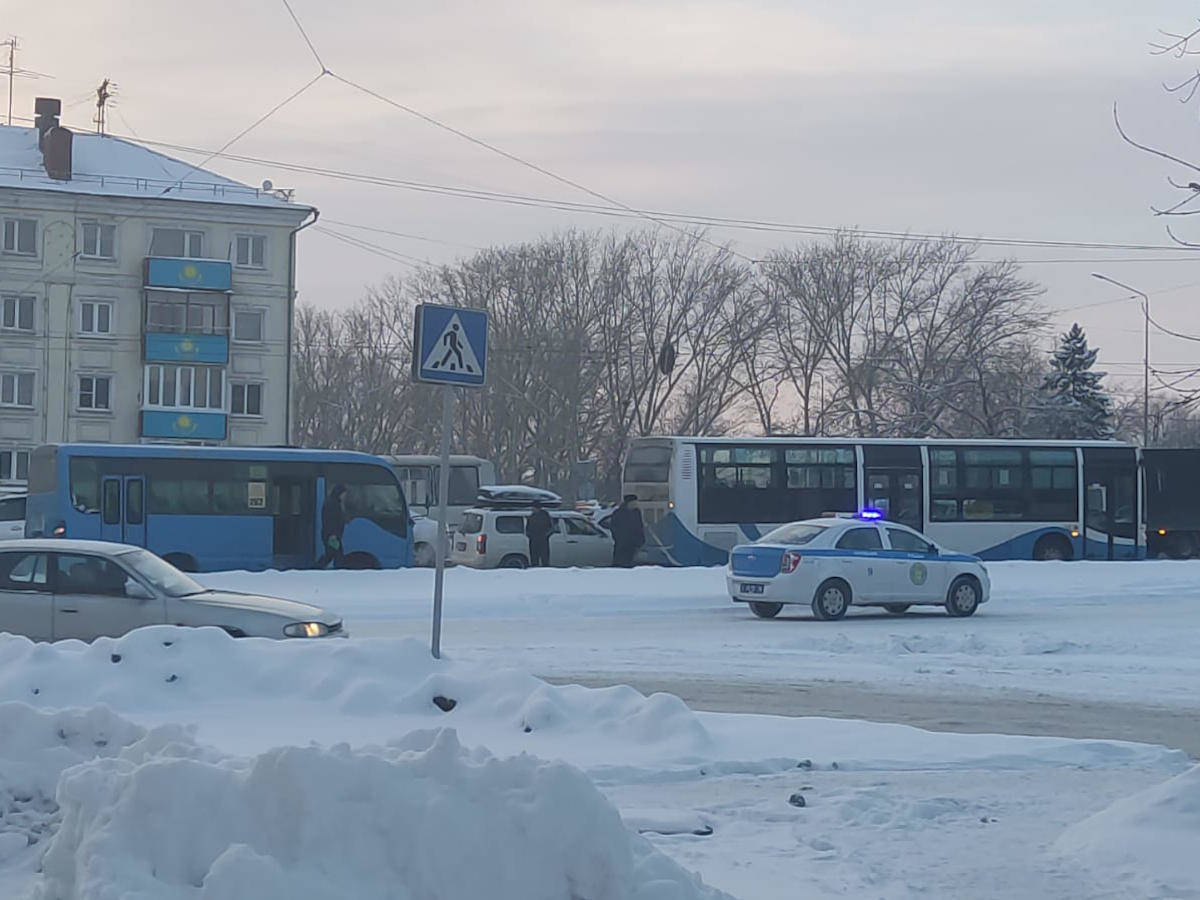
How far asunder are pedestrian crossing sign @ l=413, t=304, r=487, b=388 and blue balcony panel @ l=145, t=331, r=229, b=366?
5114 cm

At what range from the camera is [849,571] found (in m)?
23.2

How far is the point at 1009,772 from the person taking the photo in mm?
9773

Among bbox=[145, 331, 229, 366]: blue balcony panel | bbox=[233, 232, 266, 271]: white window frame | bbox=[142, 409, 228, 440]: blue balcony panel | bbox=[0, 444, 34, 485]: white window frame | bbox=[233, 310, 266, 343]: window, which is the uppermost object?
bbox=[233, 232, 266, 271]: white window frame

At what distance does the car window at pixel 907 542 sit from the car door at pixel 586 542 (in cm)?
1158

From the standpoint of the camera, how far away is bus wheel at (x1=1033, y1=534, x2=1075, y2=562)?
36.9 meters

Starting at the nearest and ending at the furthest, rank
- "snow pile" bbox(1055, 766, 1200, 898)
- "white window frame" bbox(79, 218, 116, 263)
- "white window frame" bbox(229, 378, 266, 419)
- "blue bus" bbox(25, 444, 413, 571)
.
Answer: "snow pile" bbox(1055, 766, 1200, 898) < "blue bus" bbox(25, 444, 413, 571) < "white window frame" bbox(79, 218, 116, 263) < "white window frame" bbox(229, 378, 266, 419)

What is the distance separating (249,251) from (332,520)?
34439mm

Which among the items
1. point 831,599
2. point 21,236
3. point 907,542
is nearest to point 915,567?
point 907,542

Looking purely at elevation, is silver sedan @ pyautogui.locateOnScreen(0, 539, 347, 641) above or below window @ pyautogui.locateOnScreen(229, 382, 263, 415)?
below

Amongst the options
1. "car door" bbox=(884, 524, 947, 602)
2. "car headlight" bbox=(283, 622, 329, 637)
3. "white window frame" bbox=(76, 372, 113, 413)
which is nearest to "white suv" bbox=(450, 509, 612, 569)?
"car door" bbox=(884, 524, 947, 602)

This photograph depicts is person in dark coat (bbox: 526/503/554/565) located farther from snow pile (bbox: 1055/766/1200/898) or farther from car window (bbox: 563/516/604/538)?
snow pile (bbox: 1055/766/1200/898)

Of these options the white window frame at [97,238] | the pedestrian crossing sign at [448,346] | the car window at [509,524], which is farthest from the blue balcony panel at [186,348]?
the pedestrian crossing sign at [448,346]

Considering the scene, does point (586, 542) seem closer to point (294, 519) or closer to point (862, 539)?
point (294, 519)

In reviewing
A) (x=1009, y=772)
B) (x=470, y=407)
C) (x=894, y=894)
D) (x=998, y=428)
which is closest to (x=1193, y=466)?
(x=998, y=428)
